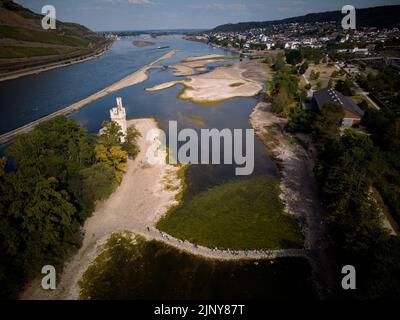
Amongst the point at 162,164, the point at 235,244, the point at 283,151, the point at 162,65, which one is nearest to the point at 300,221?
the point at 235,244

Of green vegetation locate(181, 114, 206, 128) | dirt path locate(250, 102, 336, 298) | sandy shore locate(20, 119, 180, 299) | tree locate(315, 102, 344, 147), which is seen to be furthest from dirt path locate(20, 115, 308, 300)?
tree locate(315, 102, 344, 147)

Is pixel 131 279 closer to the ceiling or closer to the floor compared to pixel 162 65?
closer to the floor

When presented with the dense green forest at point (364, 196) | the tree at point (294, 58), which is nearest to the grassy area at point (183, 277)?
the dense green forest at point (364, 196)

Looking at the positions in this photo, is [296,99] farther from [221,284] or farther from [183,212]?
[221,284]

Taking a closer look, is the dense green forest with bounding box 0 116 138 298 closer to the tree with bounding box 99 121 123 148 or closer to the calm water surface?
the tree with bounding box 99 121 123 148

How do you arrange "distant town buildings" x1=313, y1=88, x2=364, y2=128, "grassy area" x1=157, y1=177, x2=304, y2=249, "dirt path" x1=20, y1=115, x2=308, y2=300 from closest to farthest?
"dirt path" x1=20, y1=115, x2=308, y2=300
"grassy area" x1=157, y1=177, x2=304, y2=249
"distant town buildings" x1=313, y1=88, x2=364, y2=128

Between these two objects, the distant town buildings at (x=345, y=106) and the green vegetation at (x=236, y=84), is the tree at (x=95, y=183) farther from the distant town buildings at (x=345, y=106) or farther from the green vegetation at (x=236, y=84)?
the green vegetation at (x=236, y=84)
